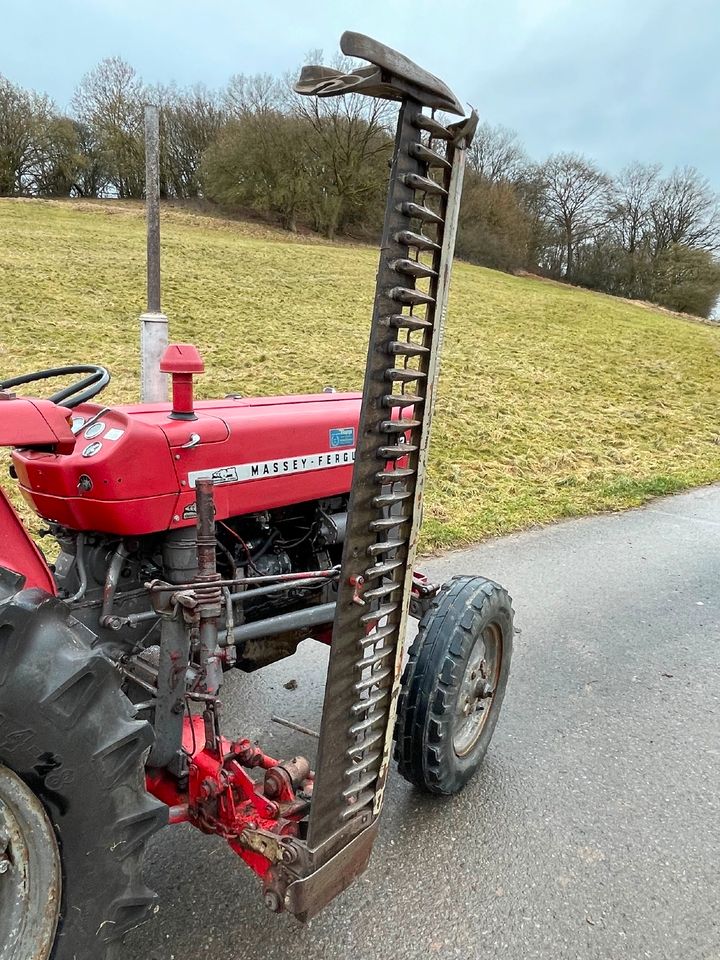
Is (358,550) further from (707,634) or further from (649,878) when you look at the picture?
(707,634)

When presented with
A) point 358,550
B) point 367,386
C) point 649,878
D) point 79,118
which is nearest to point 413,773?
point 649,878

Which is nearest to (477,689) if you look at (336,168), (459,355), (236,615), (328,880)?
(236,615)

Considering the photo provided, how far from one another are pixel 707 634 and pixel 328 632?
7.49ft

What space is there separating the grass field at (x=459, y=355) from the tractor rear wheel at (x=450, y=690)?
2.43 m

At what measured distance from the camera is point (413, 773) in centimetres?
223

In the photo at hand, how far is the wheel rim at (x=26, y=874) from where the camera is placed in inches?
50.6

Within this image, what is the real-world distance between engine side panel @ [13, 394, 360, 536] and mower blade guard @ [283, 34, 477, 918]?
2.22 feet

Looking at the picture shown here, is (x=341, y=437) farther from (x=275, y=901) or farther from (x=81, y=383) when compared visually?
(x=275, y=901)

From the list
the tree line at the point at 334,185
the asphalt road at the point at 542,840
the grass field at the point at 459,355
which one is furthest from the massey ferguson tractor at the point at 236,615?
the tree line at the point at 334,185

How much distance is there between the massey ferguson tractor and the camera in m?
1.30

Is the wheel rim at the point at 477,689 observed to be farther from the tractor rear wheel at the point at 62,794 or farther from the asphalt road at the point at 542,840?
the tractor rear wheel at the point at 62,794

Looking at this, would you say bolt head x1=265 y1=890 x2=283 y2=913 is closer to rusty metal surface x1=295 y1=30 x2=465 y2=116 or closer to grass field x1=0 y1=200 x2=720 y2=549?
rusty metal surface x1=295 y1=30 x2=465 y2=116

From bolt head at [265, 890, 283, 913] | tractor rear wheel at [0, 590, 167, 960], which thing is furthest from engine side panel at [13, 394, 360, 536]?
bolt head at [265, 890, 283, 913]

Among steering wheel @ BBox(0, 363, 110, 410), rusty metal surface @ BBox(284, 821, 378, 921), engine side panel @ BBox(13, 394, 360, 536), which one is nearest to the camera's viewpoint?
rusty metal surface @ BBox(284, 821, 378, 921)
